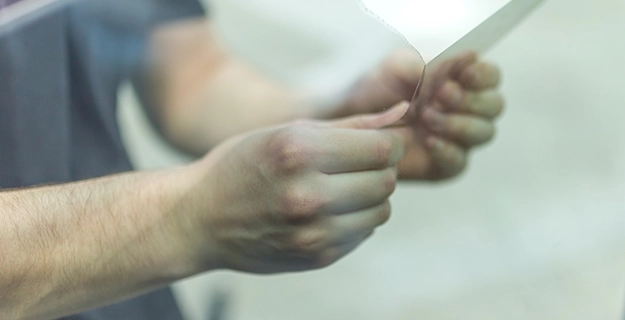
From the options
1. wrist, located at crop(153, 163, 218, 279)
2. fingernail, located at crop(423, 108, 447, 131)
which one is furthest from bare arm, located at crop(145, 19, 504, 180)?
wrist, located at crop(153, 163, 218, 279)

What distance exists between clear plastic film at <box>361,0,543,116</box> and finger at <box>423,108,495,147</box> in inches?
1.1

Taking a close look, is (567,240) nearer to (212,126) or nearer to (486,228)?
(486,228)

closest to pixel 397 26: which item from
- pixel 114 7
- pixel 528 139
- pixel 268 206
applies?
pixel 268 206

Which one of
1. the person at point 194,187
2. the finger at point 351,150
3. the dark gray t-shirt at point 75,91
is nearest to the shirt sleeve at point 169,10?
the dark gray t-shirt at point 75,91

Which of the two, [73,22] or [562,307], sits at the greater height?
[73,22]

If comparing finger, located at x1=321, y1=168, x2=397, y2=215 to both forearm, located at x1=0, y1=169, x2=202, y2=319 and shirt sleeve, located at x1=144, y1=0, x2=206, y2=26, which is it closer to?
forearm, located at x1=0, y1=169, x2=202, y2=319

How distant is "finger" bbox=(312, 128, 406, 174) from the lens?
28 centimetres

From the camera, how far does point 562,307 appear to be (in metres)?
0.45

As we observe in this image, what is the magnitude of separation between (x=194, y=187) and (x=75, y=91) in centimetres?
22

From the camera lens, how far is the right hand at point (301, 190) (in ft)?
0.93

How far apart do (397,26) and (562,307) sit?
30 cm

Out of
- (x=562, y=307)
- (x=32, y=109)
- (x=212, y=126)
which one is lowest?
(x=562, y=307)

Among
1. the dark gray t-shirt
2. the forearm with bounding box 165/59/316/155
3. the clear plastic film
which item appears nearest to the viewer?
the clear plastic film

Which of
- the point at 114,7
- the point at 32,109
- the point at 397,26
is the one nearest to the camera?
the point at 397,26
